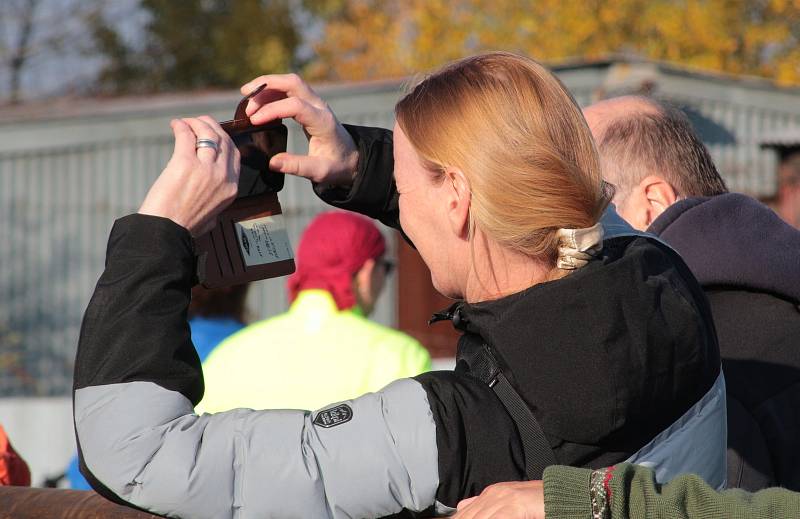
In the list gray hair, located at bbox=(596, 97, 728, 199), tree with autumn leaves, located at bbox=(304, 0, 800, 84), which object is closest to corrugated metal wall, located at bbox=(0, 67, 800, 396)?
tree with autumn leaves, located at bbox=(304, 0, 800, 84)

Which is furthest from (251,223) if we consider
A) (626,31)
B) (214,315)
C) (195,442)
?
(626,31)

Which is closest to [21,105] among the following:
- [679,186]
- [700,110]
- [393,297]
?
[393,297]

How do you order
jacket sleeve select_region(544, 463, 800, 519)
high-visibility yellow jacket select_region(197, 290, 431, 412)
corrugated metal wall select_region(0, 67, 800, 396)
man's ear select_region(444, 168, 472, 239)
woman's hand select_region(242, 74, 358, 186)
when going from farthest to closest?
corrugated metal wall select_region(0, 67, 800, 396) < high-visibility yellow jacket select_region(197, 290, 431, 412) < woman's hand select_region(242, 74, 358, 186) < man's ear select_region(444, 168, 472, 239) < jacket sleeve select_region(544, 463, 800, 519)

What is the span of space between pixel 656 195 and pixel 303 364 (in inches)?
52.4

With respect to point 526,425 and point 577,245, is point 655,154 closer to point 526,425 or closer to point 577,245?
point 577,245

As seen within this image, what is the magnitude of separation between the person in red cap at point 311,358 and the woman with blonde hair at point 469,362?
5.29ft

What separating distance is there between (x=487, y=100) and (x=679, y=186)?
3.38 feet

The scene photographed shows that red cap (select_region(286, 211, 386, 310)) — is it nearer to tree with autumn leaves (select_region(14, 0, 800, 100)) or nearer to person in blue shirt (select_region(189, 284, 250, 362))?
person in blue shirt (select_region(189, 284, 250, 362))

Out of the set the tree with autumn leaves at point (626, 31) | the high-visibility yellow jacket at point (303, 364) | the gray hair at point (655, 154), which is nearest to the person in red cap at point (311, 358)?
the high-visibility yellow jacket at point (303, 364)

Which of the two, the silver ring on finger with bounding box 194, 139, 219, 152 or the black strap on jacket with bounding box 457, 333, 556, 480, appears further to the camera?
the silver ring on finger with bounding box 194, 139, 219, 152

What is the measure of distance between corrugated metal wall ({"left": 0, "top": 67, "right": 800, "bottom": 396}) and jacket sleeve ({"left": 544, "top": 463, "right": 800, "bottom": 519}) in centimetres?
1069

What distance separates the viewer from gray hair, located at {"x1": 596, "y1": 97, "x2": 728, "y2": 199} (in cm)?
253

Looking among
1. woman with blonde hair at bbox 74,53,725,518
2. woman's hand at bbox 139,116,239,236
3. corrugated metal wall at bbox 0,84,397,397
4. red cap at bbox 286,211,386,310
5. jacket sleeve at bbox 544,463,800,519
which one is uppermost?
woman's hand at bbox 139,116,239,236

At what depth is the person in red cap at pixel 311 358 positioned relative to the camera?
3279 millimetres
